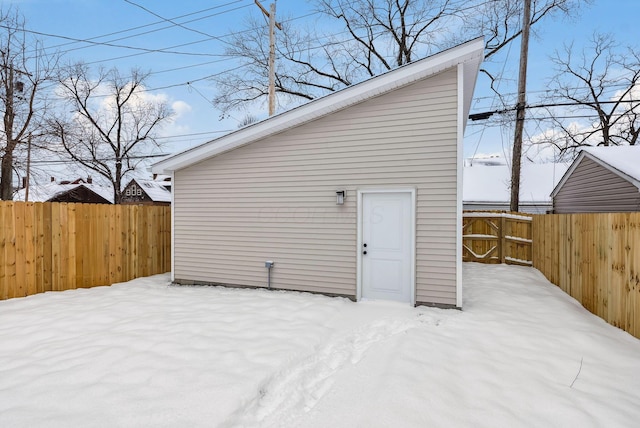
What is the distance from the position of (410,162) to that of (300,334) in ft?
10.4

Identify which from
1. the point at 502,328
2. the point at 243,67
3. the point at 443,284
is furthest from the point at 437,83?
the point at 243,67

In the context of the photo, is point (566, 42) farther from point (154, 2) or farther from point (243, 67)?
point (154, 2)

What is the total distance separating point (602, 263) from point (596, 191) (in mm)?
5477

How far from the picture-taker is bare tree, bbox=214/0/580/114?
13539mm

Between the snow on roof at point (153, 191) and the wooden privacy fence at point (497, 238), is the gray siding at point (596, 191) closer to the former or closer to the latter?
the wooden privacy fence at point (497, 238)

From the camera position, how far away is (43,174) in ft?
47.3

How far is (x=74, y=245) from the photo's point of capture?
6.16 m

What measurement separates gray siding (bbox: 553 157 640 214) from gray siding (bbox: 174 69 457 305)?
4894 mm

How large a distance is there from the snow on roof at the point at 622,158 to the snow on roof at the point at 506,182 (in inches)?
307

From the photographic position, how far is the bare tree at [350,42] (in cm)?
1354

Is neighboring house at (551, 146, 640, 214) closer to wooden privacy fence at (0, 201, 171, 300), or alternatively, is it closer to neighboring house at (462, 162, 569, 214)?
neighboring house at (462, 162, 569, 214)

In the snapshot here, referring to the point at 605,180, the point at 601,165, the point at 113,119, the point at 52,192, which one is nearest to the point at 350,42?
the point at 601,165

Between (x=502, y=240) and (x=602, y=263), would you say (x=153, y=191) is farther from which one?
(x=602, y=263)

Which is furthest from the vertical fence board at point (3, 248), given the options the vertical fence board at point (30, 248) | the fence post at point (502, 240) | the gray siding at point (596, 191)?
the gray siding at point (596, 191)
